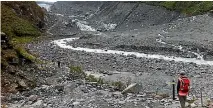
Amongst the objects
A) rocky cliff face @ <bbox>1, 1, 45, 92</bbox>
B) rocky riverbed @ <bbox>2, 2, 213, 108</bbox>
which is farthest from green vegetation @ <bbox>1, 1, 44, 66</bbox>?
rocky riverbed @ <bbox>2, 2, 213, 108</bbox>

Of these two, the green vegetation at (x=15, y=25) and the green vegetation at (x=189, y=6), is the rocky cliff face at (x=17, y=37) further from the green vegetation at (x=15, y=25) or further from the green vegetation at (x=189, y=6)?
the green vegetation at (x=189, y=6)

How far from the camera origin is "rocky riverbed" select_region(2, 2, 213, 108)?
22.4 meters

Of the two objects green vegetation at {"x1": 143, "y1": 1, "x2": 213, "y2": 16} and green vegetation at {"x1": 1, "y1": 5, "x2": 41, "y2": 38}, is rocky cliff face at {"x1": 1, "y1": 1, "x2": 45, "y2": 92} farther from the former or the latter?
green vegetation at {"x1": 143, "y1": 1, "x2": 213, "y2": 16}

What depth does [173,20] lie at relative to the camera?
3725 inches

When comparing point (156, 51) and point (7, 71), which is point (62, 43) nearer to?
point (156, 51)

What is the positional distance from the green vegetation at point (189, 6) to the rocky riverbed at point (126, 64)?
9.21 ft

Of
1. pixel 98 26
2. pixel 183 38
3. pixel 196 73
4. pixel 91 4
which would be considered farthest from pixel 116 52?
pixel 91 4

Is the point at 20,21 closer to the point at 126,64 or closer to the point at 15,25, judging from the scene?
the point at 15,25

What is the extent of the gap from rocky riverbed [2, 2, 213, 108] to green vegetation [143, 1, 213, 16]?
2809 mm

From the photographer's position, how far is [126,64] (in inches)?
1957

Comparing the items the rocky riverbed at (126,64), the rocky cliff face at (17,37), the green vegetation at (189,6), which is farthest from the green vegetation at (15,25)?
the green vegetation at (189,6)

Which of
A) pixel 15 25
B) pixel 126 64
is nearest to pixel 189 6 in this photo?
pixel 15 25

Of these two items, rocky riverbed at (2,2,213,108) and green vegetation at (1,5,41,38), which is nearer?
rocky riverbed at (2,2,213,108)

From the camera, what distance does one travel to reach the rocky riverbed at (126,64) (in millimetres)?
22448
